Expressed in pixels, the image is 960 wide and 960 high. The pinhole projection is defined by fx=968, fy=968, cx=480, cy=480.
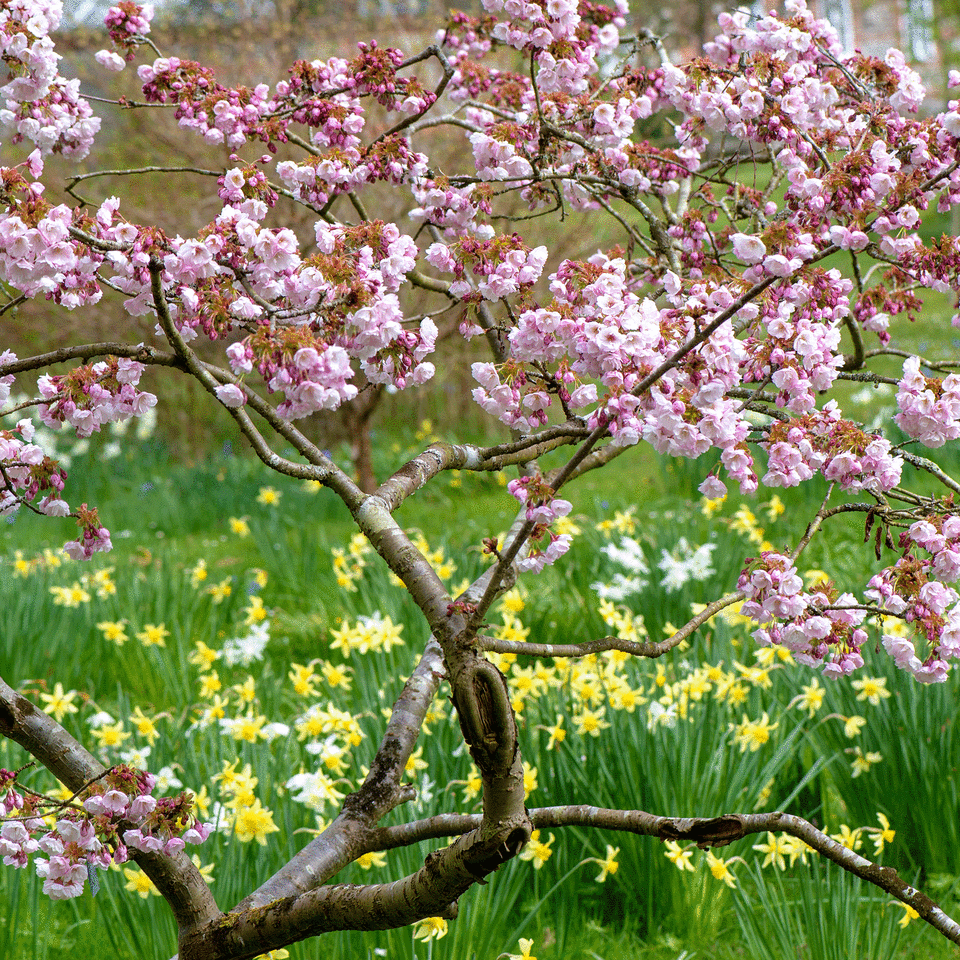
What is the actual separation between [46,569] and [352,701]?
7.96ft

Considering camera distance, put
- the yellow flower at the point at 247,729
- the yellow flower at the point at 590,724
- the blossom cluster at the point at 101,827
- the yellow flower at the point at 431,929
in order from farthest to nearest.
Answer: the yellow flower at the point at 247,729 → the yellow flower at the point at 590,724 → the yellow flower at the point at 431,929 → the blossom cluster at the point at 101,827

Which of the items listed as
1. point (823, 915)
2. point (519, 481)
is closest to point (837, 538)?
point (823, 915)

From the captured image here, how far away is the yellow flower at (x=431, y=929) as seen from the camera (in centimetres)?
203

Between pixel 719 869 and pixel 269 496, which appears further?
pixel 269 496

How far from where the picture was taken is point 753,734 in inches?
109

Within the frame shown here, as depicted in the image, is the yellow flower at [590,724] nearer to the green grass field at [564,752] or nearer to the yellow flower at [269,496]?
the green grass field at [564,752]

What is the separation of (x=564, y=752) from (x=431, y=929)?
2.40 ft

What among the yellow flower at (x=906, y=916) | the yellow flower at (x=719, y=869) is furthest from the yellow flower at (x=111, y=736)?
the yellow flower at (x=906, y=916)

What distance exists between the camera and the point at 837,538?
561 cm

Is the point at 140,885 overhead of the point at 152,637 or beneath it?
beneath

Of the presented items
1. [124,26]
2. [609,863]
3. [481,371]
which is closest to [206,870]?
[609,863]

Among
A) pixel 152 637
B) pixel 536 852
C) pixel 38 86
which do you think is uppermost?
pixel 38 86

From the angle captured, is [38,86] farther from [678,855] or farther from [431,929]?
[678,855]

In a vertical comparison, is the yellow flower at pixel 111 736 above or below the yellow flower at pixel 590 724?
above
